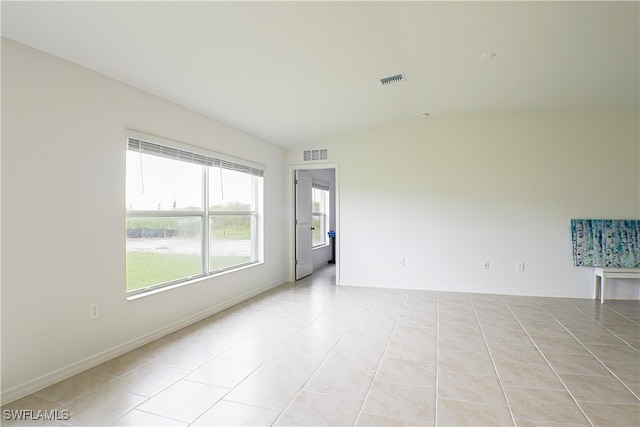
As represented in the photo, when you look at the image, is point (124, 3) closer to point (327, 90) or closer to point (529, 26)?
point (327, 90)

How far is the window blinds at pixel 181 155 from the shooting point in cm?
308

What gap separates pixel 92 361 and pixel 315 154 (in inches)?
163

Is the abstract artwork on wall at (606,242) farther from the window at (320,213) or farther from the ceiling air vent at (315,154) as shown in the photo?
the window at (320,213)

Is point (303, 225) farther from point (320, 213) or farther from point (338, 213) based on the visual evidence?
point (320, 213)

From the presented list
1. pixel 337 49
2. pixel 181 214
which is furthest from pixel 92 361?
pixel 337 49

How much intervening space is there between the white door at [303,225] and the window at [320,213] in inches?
34.8

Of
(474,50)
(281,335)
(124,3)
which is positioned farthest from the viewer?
(281,335)

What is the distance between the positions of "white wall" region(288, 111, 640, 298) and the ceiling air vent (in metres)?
0.12

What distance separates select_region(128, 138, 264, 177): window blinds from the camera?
10.1ft

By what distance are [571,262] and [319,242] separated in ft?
15.4

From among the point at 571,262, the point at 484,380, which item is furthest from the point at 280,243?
the point at 571,262

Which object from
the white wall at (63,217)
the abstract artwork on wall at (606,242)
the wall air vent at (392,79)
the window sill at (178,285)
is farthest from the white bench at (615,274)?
the white wall at (63,217)

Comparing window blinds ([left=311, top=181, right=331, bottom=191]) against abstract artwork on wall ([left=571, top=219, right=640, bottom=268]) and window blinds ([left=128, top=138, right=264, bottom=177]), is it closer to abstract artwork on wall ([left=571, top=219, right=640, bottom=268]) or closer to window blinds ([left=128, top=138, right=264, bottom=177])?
window blinds ([left=128, top=138, right=264, bottom=177])

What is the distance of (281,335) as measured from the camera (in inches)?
131
